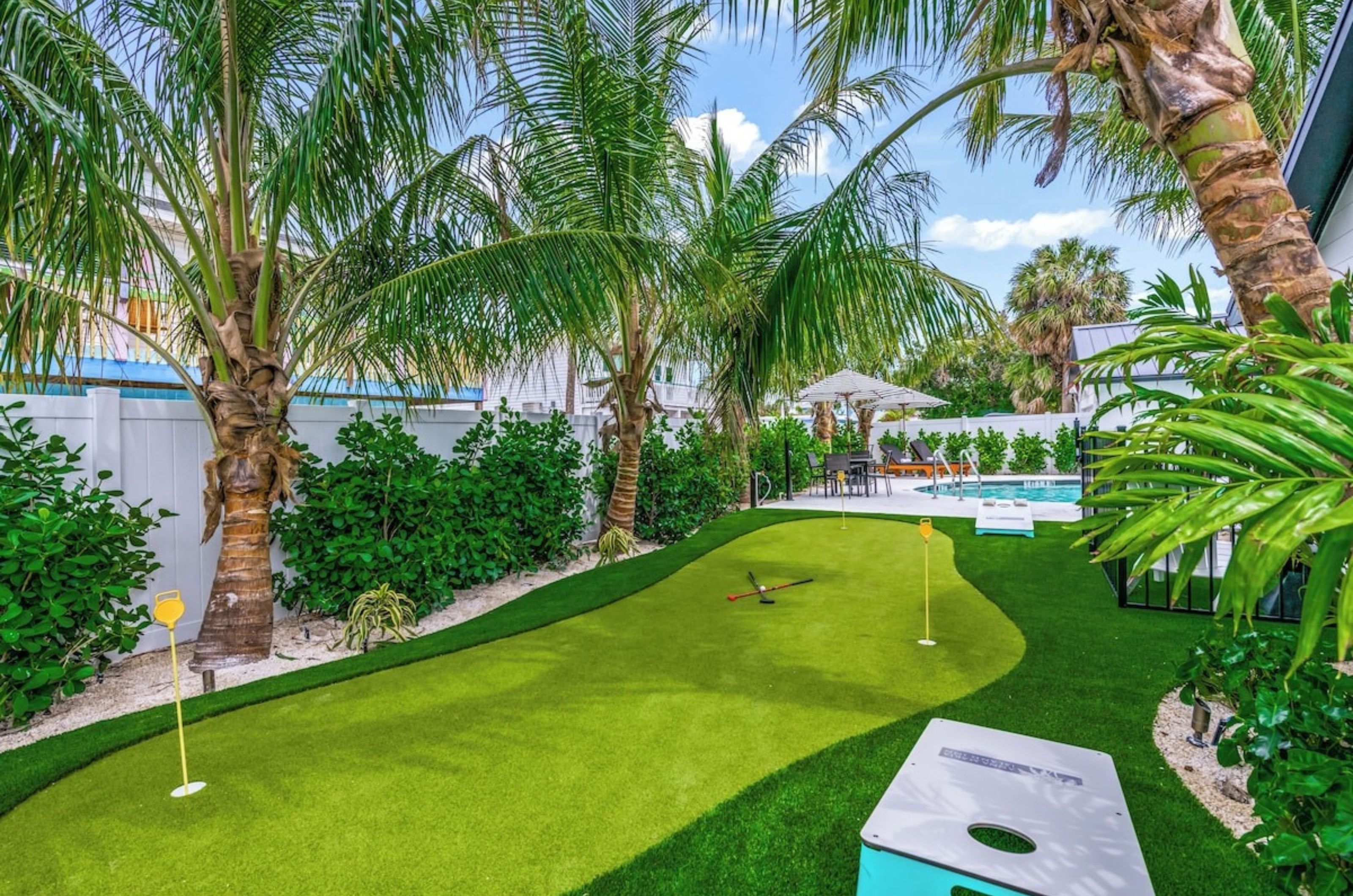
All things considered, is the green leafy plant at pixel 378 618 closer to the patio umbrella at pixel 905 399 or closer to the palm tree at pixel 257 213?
the palm tree at pixel 257 213

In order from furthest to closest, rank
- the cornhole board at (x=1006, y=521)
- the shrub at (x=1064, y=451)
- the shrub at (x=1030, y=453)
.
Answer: the shrub at (x=1030, y=453) < the shrub at (x=1064, y=451) < the cornhole board at (x=1006, y=521)

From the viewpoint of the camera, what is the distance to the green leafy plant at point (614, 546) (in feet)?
23.7

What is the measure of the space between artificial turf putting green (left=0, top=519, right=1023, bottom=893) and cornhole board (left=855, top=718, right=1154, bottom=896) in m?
0.85

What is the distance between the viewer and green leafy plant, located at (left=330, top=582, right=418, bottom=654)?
441 cm

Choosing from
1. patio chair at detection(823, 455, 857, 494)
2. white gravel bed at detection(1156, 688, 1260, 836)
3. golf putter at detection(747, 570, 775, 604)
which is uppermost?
patio chair at detection(823, 455, 857, 494)

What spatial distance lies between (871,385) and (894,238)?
321 inches

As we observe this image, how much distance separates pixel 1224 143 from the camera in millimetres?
1950

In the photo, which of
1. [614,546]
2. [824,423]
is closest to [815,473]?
[824,423]

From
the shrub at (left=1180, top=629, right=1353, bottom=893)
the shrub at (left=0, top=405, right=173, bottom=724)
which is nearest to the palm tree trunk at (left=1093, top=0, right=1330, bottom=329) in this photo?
the shrub at (left=1180, top=629, right=1353, bottom=893)

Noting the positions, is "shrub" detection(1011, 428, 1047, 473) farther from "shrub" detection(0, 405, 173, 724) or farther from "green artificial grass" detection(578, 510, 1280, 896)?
"shrub" detection(0, 405, 173, 724)

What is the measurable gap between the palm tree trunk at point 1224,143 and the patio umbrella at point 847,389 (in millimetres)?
10411

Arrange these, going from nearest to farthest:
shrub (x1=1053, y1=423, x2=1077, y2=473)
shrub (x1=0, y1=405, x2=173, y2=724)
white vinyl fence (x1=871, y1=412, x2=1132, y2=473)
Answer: shrub (x1=0, y1=405, x2=173, y2=724)
shrub (x1=1053, y1=423, x2=1077, y2=473)
white vinyl fence (x1=871, y1=412, x2=1132, y2=473)

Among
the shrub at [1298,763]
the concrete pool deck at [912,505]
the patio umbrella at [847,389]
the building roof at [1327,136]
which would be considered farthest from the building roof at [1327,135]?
the patio umbrella at [847,389]

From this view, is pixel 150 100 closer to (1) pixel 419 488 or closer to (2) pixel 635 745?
(1) pixel 419 488
